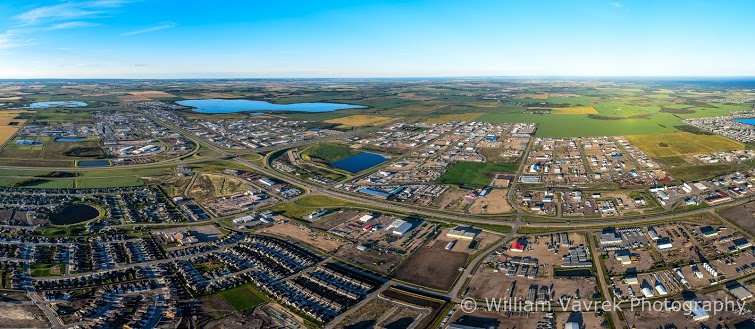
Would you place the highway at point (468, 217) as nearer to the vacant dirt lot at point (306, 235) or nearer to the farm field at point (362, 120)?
the vacant dirt lot at point (306, 235)

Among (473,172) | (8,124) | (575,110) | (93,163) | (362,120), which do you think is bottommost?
(473,172)

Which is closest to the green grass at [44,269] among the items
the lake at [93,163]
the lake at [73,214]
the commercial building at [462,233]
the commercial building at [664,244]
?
the lake at [73,214]

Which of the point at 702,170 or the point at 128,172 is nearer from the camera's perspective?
the point at 702,170

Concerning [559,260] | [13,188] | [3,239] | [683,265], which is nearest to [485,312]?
[559,260]

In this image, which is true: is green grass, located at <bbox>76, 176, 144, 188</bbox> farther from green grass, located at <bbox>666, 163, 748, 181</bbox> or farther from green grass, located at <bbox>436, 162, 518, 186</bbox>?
green grass, located at <bbox>666, 163, 748, 181</bbox>

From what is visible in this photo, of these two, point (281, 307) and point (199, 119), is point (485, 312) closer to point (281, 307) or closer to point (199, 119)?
point (281, 307)

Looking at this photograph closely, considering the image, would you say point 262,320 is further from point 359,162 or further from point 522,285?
point 359,162

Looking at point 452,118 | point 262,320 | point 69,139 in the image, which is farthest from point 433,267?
point 452,118
